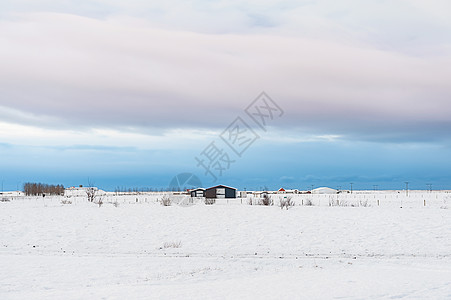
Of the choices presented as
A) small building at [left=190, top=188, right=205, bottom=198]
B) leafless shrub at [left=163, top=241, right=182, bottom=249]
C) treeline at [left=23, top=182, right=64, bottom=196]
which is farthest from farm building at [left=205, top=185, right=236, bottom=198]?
leafless shrub at [left=163, top=241, right=182, bottom=249]

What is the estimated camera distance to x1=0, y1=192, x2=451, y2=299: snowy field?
11648mm

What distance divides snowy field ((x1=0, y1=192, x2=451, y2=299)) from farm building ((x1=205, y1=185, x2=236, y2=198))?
146 ft

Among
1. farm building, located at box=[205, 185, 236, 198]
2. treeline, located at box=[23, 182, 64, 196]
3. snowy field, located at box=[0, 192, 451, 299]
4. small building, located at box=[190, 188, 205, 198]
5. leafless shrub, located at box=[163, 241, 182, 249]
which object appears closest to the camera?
snowy field, located at box=[0, 192, 451, 299]

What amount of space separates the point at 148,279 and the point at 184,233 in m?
13.2

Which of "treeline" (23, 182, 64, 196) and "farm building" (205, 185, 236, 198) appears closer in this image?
"farm building" (205, 185, 236, 198)

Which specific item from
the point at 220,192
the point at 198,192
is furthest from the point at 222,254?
the point at 198,192

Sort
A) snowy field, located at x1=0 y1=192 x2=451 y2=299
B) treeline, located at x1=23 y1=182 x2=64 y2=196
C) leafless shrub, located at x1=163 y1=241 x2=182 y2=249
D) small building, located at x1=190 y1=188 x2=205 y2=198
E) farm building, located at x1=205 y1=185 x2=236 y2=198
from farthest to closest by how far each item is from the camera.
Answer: treeline, located at x1=23 y1=182 x2=64 y2=196 < small building, located at x1=190 y1=188 x2=205 y2=198 < farm building, located at x1=205 y1=185 x2=236 y2=198 < leafless shrub, located at x1=163 y1=241 x2=182 y2=249 < snowy field, located at x1=0 y1=192 x2=451 y2=299

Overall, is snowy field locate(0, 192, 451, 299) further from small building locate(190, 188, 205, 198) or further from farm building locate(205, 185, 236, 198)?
small building locate(190, 188, 205, 198)

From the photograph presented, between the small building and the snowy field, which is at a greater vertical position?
the small building

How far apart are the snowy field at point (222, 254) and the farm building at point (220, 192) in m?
44.4

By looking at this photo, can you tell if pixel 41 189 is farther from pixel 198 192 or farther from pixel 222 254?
pixel 222 254

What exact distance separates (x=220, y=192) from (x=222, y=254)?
63.4 meters

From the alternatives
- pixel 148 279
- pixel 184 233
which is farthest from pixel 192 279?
pixel 184 233

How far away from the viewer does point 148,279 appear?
47.1 ft
